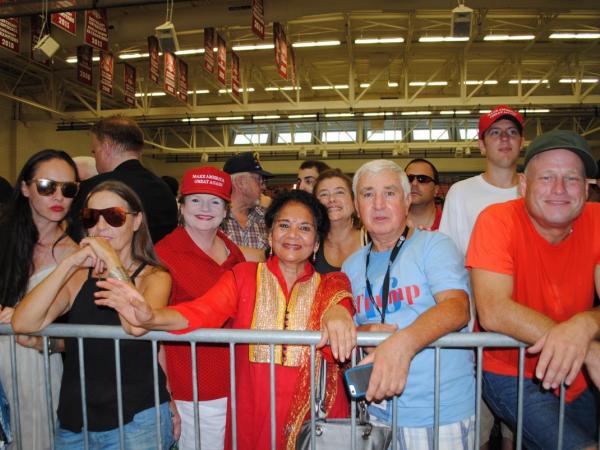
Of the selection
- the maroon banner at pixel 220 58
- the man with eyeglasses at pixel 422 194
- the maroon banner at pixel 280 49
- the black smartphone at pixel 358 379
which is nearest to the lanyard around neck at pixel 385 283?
the black smartphone at pixel 358 379

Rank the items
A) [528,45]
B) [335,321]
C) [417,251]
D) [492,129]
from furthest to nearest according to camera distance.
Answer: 1. [528,45]
2. [492,129]
3. [417,251]
4. [335,321]

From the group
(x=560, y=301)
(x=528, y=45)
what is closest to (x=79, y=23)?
(x=560, y=301)

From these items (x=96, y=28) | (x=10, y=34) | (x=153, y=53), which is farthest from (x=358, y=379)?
(x=153, y=53)

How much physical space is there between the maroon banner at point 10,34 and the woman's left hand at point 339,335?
26.2ft

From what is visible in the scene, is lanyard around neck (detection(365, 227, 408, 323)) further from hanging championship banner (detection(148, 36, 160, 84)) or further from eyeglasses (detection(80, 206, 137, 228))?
hanging championship banner (detection(148, 36, 160, 84))

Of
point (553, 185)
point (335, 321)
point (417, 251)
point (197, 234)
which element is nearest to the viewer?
point (335, 321)

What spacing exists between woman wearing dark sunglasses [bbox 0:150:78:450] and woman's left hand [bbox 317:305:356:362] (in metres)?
1.52

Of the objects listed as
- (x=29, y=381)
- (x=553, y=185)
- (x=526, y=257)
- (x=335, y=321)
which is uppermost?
(x=553, y=185)

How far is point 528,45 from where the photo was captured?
484 inches

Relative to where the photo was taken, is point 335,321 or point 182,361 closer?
point 335,321

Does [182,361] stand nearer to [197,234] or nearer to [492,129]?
[197,234]

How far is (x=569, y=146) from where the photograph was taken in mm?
1822

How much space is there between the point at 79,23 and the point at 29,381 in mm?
7526

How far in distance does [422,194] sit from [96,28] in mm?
6292
